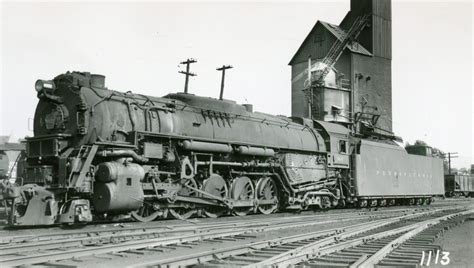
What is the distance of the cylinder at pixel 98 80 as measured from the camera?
13.1m

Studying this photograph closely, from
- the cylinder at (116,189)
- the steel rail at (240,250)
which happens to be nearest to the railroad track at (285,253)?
the steel rail at (240,250)

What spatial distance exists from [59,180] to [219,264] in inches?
229

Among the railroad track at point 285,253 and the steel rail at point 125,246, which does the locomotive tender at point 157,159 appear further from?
the railroad track at point 285,253

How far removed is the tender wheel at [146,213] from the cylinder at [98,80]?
11.1ft

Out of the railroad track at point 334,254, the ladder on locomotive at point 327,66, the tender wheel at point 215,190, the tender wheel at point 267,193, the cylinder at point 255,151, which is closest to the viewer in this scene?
the railroad track at point 334,254

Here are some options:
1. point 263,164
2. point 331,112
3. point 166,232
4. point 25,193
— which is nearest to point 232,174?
point 263,164

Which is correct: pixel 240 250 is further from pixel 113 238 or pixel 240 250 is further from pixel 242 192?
pixel 242 192

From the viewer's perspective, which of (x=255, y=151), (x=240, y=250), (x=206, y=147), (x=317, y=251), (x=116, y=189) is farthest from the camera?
(x=255, y=151)

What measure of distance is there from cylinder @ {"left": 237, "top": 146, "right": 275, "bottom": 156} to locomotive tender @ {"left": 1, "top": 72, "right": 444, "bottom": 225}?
0.03 meters

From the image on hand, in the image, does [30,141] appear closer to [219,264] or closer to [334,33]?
[219,264]

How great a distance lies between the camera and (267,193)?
56.9 ft

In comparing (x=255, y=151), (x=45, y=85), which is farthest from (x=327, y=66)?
(x=45, y=85)

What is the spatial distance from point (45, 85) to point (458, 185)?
43498 mm

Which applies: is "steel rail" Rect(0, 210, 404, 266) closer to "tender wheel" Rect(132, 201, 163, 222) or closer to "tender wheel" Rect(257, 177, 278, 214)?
"tender wheel" Rect(132, 201, 163, 222)
